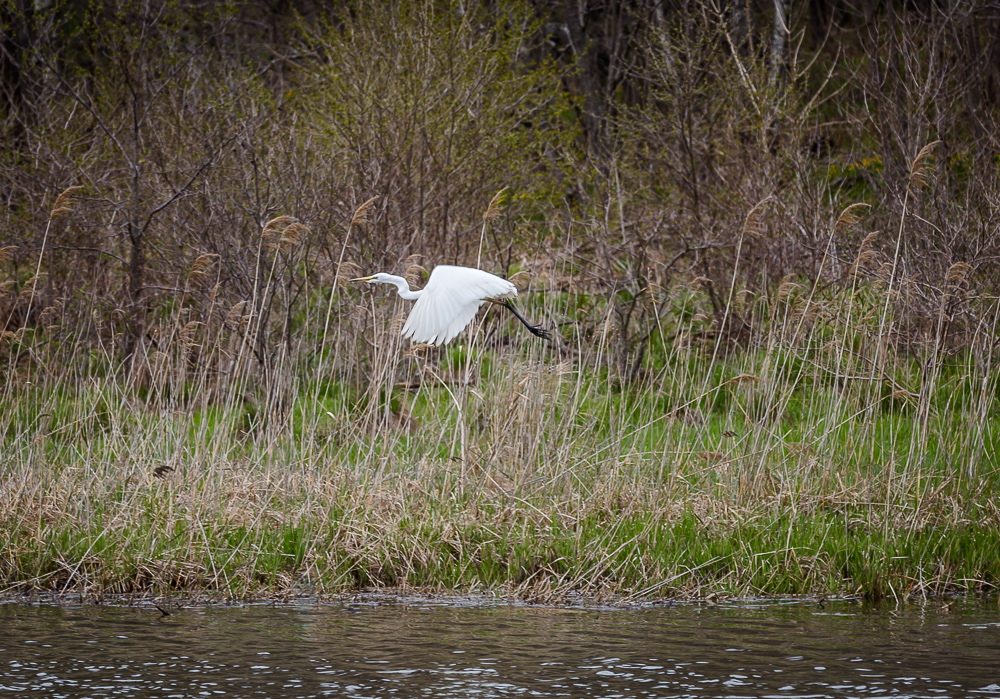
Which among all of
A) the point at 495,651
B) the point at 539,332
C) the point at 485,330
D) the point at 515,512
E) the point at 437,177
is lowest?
the point at 495,651

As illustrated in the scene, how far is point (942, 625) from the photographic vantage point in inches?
202

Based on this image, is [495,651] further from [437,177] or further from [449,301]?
[437,177]

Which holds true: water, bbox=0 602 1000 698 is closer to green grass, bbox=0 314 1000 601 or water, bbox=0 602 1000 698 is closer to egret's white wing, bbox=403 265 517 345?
green grass, bbox=0 314 1000 601

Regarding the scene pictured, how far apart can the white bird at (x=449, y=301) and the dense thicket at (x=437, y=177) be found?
183 centimetres

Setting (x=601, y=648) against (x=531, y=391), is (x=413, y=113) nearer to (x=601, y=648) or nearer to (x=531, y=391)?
(x=531, y=391)

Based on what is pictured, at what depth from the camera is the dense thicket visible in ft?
28.3

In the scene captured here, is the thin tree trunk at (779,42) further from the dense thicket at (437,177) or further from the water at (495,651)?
the water at (495,651)

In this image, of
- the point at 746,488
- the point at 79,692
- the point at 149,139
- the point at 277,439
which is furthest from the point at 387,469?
the point at 149,139

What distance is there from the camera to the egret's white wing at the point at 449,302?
20.1 ft

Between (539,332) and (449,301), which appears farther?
(539,332)

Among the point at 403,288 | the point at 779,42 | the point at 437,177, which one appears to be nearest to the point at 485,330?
the point at 403,288

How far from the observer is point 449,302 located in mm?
6176

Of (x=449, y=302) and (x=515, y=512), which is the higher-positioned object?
(x=449, y=302)

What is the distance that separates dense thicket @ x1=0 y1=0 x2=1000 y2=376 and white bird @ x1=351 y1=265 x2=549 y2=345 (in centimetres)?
183
